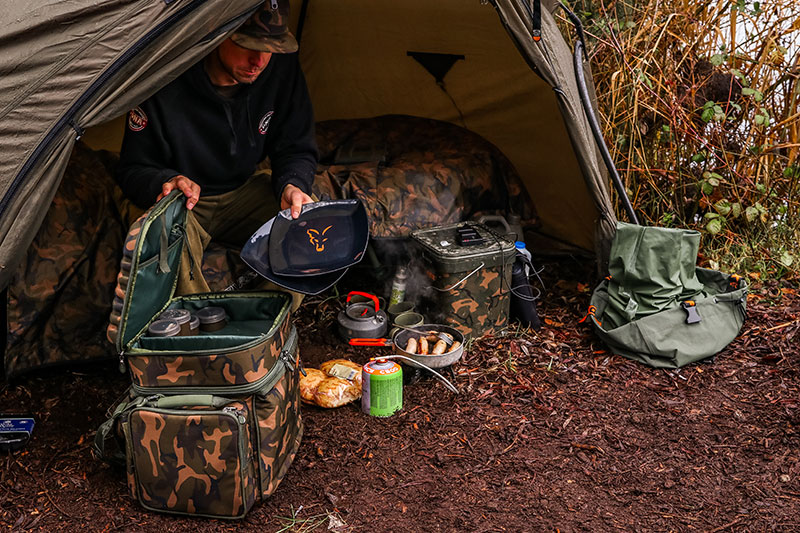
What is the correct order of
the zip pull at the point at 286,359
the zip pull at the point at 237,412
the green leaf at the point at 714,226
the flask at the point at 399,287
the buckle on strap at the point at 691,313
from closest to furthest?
the zip pull at the point at 237,412
the zip pull at the point at 286,359
the buckle on strap at the point at 691,313
the flask at the point at 399,287
the green leaf at the point at 714,226

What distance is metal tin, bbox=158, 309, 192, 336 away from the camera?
251 centimetres

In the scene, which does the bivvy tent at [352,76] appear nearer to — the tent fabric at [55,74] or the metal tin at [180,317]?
the tent fabric at [55,74]

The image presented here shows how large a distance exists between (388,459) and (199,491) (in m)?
0.79

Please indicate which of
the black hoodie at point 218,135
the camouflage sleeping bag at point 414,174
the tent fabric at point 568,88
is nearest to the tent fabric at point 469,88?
the tent fabric at point 568,88

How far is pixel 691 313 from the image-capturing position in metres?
3.44

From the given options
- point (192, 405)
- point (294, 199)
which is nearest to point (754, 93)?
point (294, 199)

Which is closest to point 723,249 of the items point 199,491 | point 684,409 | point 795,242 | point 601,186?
point 795,242

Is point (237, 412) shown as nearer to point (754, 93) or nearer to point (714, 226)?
point (714, 226)

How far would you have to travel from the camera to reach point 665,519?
2.48m

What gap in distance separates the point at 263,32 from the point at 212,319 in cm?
126

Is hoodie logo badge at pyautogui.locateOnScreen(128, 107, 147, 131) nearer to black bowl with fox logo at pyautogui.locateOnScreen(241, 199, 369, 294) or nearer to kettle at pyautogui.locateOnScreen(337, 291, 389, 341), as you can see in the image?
black bowl with fox logo at pyautogui.locateOnScreen(241, 199, 369, 294)

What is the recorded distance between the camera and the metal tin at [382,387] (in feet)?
9.93

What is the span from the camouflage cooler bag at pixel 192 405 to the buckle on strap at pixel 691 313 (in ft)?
6.69

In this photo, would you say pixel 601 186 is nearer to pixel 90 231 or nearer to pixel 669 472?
pixel 669 472
